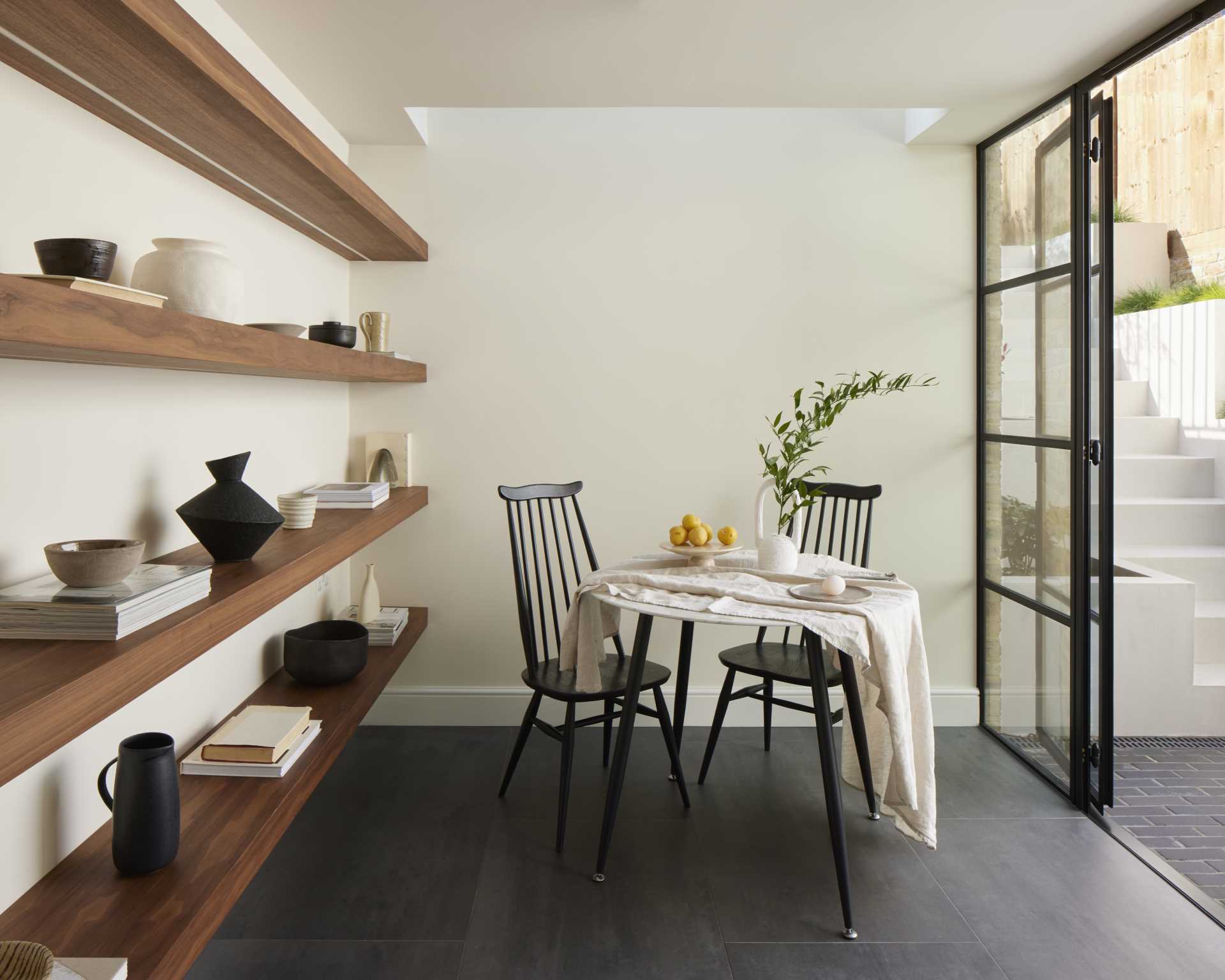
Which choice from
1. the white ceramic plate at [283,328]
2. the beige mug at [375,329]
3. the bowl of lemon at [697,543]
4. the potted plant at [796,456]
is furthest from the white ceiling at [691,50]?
the bowl of lemon at [697,543]

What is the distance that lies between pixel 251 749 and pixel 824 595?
1.56m

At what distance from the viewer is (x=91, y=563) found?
150 centimetres

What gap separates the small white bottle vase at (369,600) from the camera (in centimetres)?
337

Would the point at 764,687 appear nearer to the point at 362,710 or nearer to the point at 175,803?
the point at 362,710

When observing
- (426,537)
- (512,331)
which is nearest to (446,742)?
(426,537)

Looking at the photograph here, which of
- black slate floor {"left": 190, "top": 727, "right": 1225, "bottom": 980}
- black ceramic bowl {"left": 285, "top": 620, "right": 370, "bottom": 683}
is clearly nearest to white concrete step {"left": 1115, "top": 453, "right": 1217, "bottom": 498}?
black slate floor {"left": 190, "top": 727, "right": 1225, "bottom": 980}

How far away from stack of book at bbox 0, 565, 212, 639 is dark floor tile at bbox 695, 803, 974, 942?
1.61 metres

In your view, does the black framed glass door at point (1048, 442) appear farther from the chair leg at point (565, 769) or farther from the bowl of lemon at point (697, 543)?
the chair leg at point (565, 769)

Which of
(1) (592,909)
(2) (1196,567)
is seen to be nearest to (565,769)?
(1) (592,909)

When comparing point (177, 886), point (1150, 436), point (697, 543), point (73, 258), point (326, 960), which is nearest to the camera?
point (73, 258)

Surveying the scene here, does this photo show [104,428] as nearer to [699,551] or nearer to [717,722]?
[699,551]

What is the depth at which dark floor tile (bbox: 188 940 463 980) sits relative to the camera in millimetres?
2016

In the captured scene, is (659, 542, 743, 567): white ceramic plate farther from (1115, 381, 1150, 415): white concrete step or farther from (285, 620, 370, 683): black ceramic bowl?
(1115, 381, 1150, 415): white concrete step

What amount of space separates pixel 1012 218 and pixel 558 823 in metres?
2.82
